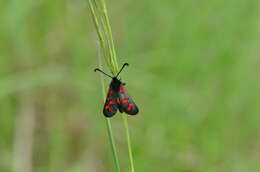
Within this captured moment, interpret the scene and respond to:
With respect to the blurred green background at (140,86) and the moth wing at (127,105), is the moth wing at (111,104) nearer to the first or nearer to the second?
the moth wing at (127,105)

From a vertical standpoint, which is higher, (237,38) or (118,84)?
(237,38)

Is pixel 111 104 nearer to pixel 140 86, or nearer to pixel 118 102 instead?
pixel 118 102

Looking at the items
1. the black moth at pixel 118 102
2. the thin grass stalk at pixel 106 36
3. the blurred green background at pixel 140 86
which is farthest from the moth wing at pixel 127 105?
the blurred green background at pixel 140 86

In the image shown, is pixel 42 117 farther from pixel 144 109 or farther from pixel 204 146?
pixel 204 146

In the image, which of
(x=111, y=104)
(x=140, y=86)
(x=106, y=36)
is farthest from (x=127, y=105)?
(x=140, y=86)

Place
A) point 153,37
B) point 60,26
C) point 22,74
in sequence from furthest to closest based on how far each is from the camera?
point 153,37
point 60,26
point 22,74

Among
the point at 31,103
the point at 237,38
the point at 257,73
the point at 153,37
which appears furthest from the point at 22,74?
the point at 257,73
